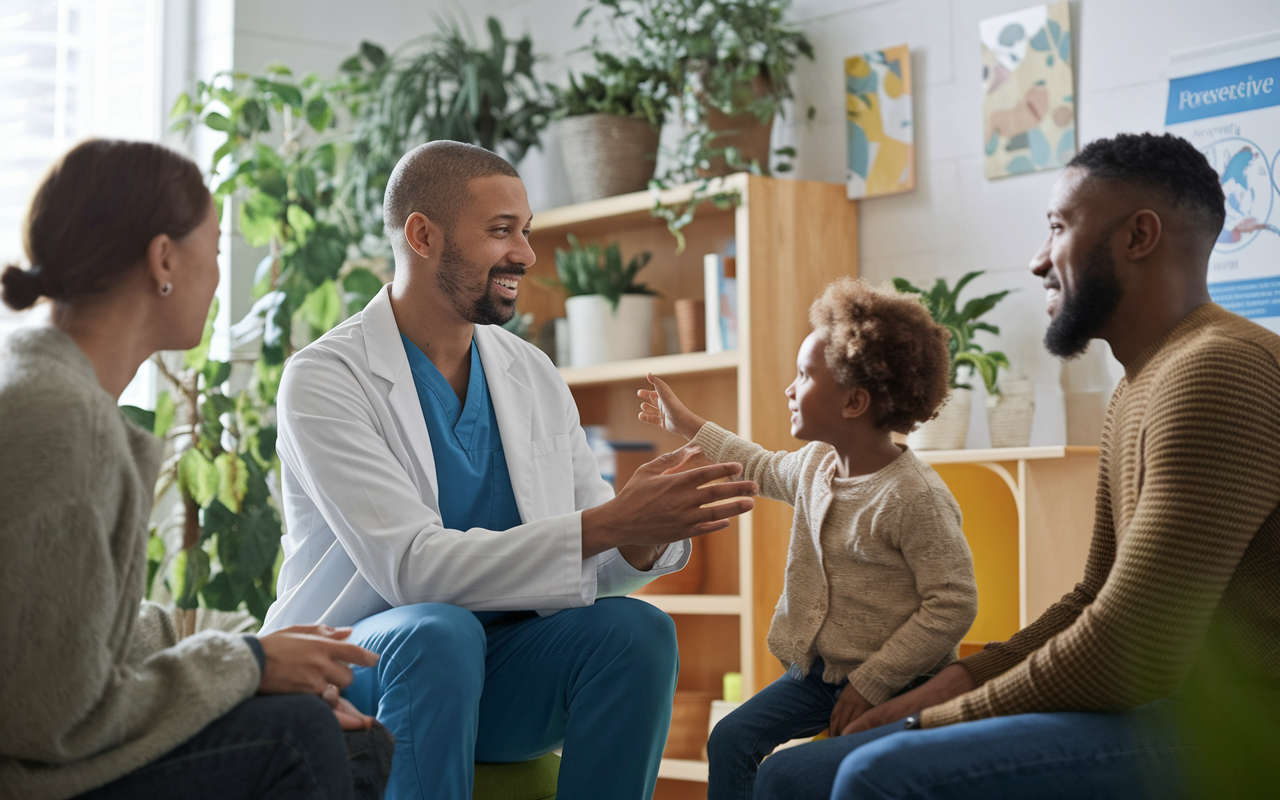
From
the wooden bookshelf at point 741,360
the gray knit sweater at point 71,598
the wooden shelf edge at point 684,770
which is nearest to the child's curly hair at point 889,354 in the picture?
the gray knit sweater at point 71,598

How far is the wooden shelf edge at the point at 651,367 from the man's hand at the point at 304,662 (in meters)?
1.64

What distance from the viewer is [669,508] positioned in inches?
59.7

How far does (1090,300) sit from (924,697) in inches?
19.8

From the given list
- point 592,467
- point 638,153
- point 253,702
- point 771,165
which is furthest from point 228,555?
point 253,702

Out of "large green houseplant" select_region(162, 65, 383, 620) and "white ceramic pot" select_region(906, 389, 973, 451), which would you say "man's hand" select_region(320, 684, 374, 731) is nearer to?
"white ceramic pot" select_region(906, 389, 973, 451)

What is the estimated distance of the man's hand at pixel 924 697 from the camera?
1.37 metres

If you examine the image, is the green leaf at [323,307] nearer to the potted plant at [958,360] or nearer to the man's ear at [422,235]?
the man's ear at [422,235]

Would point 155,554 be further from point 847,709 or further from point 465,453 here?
point 847,709

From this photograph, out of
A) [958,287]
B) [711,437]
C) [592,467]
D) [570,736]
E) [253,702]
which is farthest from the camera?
[958,287]

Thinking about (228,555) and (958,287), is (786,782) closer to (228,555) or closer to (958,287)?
(958,287)

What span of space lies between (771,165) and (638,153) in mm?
371

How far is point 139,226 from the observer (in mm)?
1123

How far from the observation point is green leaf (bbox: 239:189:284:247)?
305 cm

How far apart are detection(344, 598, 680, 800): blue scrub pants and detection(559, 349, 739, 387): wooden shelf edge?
1.21 m
